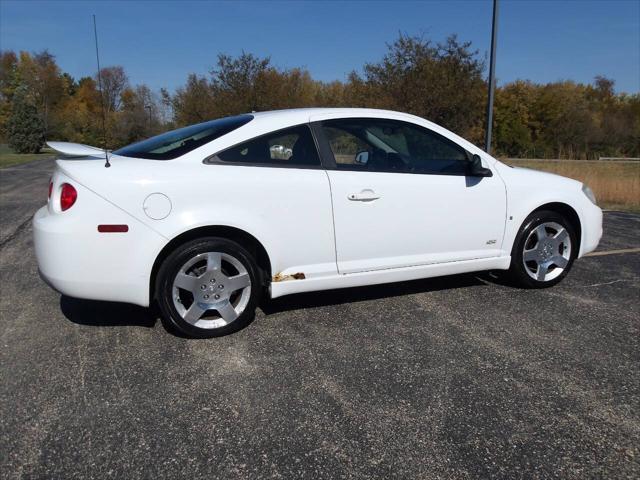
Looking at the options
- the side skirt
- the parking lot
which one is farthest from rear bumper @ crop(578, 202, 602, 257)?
the side skirt

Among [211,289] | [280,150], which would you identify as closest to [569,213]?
[280,150]

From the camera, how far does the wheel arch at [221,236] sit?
3.52 meters

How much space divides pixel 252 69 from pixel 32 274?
19983 mm

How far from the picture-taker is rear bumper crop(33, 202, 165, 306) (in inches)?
130

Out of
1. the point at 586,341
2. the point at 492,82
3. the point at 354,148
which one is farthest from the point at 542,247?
the point at 492,82

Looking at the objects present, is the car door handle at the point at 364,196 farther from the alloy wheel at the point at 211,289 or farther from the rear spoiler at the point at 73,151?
the rear spoiler at the point at 73,151

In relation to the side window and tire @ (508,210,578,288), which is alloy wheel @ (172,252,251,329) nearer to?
the side window

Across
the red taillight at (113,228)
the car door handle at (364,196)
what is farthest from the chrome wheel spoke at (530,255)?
the red taillight at (113,228)

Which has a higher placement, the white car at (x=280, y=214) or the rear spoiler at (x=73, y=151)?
the rear spoiler at (x=73, y=151)

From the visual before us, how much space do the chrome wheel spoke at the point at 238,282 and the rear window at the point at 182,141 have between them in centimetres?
93

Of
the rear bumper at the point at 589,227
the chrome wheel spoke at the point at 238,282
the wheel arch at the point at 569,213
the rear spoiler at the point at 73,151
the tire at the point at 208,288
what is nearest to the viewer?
the tire at the point at 208,288

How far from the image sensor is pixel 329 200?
3801 millimetres

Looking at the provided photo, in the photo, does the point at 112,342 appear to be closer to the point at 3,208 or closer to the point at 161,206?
the point at 161,206

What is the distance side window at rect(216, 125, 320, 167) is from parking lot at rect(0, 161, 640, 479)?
1.22 meters
